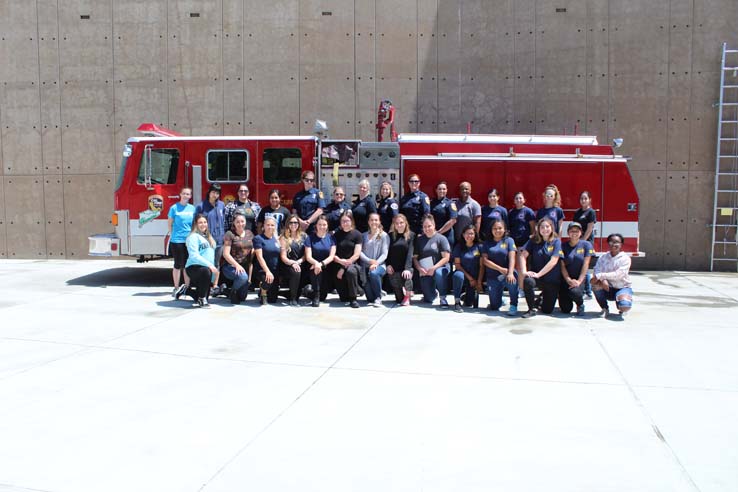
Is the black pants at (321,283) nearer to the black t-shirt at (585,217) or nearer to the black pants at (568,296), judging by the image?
the black pants at (568,296)

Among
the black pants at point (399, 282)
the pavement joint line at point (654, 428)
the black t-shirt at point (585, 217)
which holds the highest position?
the black t-shirt at point (585, 217)

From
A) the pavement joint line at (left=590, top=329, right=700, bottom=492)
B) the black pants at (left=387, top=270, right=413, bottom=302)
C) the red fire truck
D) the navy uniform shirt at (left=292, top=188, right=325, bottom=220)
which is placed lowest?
the pavement joint line at (left=590, top=329, right=700, bottom=492)

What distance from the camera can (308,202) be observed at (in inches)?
371

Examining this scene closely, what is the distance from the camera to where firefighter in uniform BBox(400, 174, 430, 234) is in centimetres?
938

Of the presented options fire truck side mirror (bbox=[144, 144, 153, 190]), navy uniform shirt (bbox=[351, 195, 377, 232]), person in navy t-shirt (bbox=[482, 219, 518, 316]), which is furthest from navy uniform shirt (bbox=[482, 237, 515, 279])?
fire truck side mirror (bbox=[144, 144, 153, 190])

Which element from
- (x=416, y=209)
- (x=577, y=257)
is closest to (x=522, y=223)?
(x=577, y=257)

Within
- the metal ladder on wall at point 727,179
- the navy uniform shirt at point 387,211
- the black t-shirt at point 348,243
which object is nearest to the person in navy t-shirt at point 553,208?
the navy uniform shirt at point 387,211

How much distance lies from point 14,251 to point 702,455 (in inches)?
619

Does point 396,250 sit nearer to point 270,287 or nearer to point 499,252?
point 499,252

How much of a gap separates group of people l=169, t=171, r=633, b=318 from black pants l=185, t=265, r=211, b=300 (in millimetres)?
14

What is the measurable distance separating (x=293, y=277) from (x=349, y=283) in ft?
2.71

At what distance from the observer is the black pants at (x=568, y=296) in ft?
25.9

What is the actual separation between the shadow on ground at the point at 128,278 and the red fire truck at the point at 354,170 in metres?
0.73

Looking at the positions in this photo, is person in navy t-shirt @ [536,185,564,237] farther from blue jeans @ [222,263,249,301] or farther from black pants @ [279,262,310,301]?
blue jeans @ [222,263,249,301]
